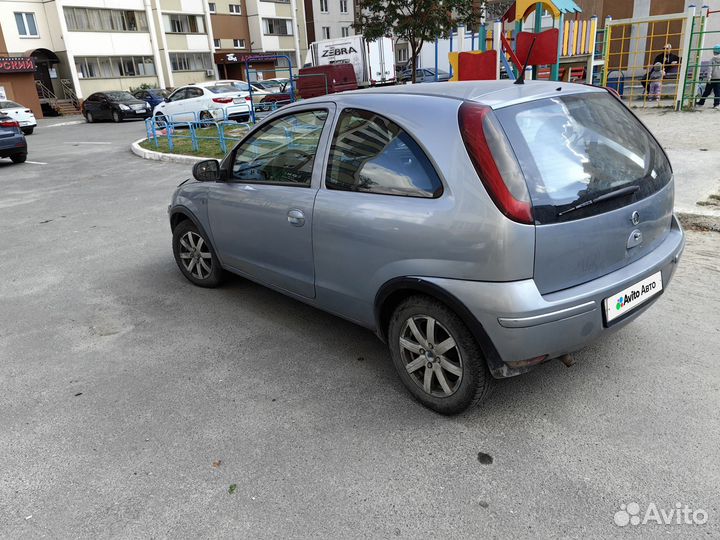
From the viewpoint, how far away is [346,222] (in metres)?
3.21

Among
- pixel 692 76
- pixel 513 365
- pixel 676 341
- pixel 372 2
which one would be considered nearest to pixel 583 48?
pixel 692 76

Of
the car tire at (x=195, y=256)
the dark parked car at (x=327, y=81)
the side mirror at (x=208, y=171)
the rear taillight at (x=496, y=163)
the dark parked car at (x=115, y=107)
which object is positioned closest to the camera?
the rear taillight at (x=496, y=163)

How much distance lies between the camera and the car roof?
283 cm

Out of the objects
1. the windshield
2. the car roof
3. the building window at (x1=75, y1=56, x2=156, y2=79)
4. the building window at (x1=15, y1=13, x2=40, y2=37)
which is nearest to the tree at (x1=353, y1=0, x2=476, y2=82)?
the car roof

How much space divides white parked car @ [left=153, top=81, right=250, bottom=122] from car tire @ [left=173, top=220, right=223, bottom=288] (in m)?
15.9

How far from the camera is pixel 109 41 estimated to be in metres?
40.3

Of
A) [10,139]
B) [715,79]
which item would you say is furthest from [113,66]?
[715,79]

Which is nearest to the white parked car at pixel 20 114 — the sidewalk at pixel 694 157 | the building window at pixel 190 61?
the building window at pixel 190 61

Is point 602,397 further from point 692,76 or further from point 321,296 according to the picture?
point 692,76

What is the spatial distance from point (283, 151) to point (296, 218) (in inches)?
23.5

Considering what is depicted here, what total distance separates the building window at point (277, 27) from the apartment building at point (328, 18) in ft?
11.0

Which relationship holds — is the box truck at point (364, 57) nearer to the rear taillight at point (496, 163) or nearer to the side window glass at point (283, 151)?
the side window glass at point (283, 151)

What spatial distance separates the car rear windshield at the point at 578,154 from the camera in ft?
8.66

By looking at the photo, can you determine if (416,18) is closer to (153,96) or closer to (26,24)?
(153,96)
